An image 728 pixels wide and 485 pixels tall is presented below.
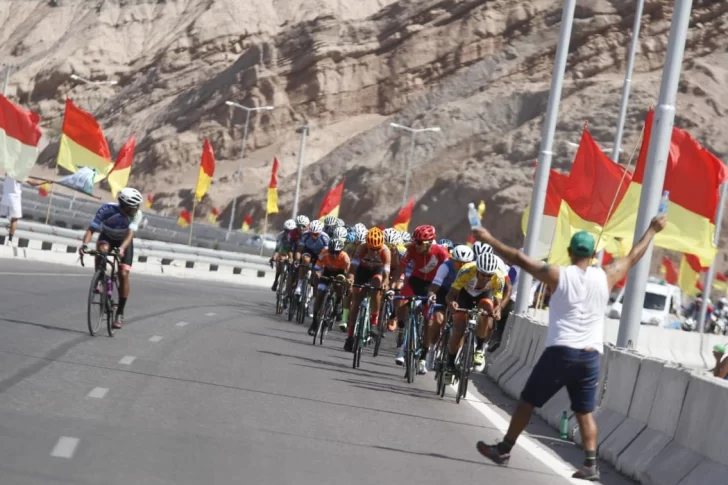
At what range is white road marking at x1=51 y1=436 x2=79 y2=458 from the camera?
8.26 metres

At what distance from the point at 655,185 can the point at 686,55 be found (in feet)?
231

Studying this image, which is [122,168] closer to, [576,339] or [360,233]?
[360,233]

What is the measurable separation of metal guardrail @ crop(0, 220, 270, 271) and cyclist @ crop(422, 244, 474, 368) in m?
20.5

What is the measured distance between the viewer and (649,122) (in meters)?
20.9

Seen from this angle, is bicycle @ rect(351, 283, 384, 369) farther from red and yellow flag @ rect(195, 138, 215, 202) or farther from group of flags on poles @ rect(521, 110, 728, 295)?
red and yellow flag @ rect(195, 138, 215, 202)

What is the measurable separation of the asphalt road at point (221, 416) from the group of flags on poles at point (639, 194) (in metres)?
3.41

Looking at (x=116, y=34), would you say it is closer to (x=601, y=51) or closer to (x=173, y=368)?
(x=601, y=51)

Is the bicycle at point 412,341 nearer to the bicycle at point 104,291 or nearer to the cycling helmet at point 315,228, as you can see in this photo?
the bicycle at point 104,291

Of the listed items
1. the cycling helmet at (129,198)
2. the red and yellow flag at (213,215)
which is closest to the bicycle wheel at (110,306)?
the cycling helmet at (129,198)

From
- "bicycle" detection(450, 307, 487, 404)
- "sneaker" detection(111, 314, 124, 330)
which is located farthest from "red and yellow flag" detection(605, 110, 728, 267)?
"sneaker" detection(111, 314, 124, 330)

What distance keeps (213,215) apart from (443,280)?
72.9 m

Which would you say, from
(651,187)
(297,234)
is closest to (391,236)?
(297,234)

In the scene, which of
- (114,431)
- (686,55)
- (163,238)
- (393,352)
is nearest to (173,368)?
(114,431)

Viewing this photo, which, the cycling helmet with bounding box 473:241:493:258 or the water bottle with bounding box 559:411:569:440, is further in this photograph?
the cycling helmet with bounding box 473:241:493:258
